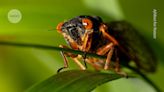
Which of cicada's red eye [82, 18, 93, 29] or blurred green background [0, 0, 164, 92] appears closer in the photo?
cicada's red eye [82, 18, 93, 29]

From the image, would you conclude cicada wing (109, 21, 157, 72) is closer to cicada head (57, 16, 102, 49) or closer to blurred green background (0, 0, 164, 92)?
blurred green background (0, 0, 164, 92)

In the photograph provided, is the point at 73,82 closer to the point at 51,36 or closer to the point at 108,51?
the point at 108,51

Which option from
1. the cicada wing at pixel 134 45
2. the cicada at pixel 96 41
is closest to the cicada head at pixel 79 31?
the cicada at pixel 96 41

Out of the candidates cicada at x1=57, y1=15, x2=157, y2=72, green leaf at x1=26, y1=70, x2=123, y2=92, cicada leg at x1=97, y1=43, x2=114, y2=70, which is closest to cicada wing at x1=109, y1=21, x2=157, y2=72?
cicada at x1=57, y1=15, x2=157, y2=72

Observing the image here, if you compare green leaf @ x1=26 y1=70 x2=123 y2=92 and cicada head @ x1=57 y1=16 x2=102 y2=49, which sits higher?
cicada head @ x1=57 y1=16 x2=102 y2=49

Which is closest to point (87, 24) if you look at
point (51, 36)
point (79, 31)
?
point (79, 31)

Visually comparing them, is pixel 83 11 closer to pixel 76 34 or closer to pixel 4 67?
pixel 76 34
